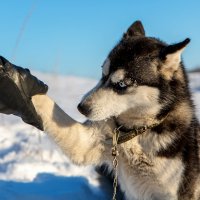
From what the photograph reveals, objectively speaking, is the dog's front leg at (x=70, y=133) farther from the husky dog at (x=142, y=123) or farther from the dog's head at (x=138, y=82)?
the dog's head at (x=138, y=82)

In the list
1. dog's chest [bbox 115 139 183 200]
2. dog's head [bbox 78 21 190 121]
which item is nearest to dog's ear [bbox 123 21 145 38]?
dog's head [bbox 78 21 190 121]

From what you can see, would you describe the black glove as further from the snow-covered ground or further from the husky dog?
the snow-covered ground

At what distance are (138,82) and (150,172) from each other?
1.98ft

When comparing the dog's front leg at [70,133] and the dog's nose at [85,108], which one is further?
the dog's front leg at [70,133]

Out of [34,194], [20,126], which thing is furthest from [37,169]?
[20,126]

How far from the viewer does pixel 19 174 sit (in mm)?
5000

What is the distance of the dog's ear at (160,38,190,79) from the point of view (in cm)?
352

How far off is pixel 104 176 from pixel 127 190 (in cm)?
46

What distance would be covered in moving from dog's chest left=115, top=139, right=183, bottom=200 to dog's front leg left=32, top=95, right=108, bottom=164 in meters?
0.19

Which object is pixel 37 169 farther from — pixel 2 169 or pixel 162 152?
pixel 162 152

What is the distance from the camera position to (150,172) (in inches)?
141

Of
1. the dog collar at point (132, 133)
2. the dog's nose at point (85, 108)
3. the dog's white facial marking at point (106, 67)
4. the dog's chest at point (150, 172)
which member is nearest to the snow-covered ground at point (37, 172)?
the dog's chest at point (150, 172)

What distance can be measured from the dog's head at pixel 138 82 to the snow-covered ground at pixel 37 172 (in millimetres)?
733

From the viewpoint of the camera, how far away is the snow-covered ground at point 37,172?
441cm
